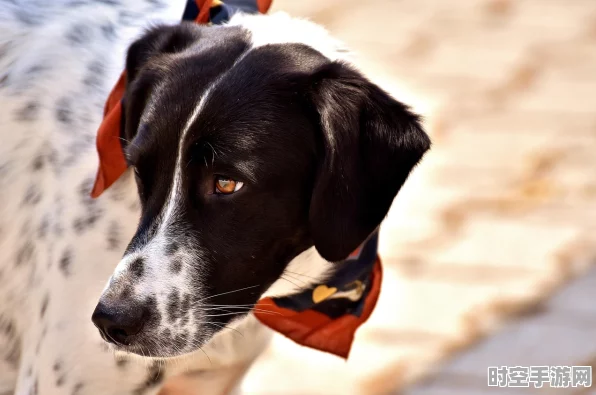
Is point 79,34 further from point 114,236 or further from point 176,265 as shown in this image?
point 176,265

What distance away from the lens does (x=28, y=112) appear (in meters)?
2.67

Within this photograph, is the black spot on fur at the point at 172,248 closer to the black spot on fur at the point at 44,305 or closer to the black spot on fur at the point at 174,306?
the black spot on fur at the point at 174,306

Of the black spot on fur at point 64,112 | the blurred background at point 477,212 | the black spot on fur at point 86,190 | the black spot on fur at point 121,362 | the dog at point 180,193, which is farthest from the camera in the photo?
the blurred background at point 477,212

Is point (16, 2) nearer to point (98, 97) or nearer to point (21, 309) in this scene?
point (98, 97)

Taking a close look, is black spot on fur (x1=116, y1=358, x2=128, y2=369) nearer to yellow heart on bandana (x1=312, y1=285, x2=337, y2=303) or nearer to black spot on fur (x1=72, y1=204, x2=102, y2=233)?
black spot on fur (x1=72, y1=204, x2=102, y2=233)

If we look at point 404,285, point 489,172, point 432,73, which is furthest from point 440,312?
point 432,73

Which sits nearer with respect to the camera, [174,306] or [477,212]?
[174,306]

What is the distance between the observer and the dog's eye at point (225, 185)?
2.25 metres

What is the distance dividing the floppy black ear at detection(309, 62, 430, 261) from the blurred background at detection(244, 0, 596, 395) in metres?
0.24

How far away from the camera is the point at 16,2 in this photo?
2.86 meters

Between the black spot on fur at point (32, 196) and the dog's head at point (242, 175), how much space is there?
1.24 feet

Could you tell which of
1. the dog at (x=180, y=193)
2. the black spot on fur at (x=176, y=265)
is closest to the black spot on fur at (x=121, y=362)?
the dog at (x=180, y=193)

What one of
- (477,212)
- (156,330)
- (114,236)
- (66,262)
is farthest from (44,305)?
(477,212)

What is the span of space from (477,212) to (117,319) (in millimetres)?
2750
